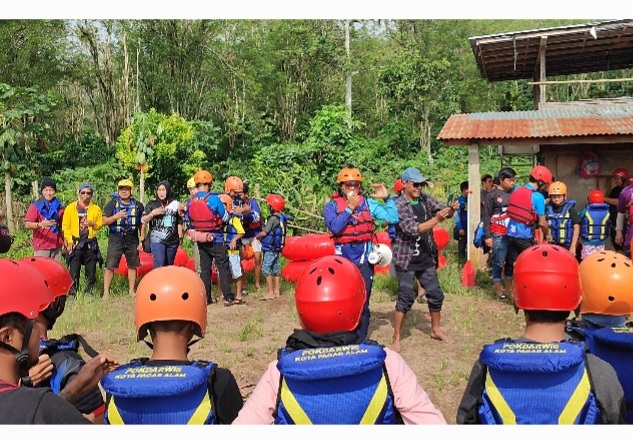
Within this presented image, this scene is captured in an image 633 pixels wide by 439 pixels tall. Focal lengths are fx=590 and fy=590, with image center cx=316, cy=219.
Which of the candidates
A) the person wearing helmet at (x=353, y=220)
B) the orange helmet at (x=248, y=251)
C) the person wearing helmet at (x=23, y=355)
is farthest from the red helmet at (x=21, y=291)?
the orange helmet at (x=248, y=251)

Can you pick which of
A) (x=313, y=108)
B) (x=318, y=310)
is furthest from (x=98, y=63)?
(x=318, y=310)

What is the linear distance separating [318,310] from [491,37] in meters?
11.9

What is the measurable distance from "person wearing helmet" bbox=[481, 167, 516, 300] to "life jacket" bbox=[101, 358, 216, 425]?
6.69 metres

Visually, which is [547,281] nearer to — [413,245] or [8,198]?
[413,245]

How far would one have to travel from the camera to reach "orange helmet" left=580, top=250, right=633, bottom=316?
2967 millimetres

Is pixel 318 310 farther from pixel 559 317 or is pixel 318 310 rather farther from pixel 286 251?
pixel 286 251

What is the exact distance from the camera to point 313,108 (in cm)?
3092

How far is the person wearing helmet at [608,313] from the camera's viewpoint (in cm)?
274

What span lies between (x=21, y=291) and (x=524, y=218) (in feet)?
22.9

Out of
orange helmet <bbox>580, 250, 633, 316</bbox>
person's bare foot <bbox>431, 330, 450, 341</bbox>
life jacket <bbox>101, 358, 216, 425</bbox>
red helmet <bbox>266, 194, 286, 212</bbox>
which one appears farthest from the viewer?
red helmet <bbox>266, 194, 286, 212</bbox>

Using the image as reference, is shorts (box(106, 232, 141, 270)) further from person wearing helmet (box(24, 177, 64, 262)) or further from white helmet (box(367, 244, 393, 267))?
white helmet (box(367, 244, 393, 267))

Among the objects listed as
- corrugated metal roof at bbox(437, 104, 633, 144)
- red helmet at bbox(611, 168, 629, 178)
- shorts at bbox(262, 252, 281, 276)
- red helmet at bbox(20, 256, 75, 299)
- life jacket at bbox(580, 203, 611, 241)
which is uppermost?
corrugated metal roof at bbox(437, 104, 633, 144)

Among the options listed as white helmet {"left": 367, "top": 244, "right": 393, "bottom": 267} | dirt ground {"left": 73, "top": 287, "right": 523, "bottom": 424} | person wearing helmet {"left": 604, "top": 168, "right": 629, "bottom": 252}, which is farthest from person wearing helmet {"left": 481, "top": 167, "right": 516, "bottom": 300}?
person wearing helmet {"left": 604, "top": 168, "right": 629, "bottom": 252}

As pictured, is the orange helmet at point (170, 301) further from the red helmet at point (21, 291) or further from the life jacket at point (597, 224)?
the life jacket at point (597, 224)
